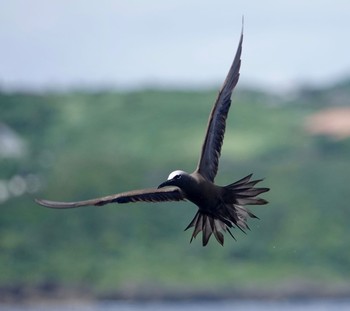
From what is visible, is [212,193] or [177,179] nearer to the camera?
[177,179]

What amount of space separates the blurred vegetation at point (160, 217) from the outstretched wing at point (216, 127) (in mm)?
57351

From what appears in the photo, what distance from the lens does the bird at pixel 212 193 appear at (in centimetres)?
2406

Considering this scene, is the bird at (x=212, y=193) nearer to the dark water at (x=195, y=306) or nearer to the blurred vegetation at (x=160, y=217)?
the dark water at (x=195, y=306)

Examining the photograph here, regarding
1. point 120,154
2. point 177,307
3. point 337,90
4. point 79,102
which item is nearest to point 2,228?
point 177,307

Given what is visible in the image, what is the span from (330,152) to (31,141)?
60.8 feet

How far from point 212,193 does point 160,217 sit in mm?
67526

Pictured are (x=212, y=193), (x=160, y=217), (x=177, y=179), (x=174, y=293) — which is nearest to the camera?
(x=177, y=179)

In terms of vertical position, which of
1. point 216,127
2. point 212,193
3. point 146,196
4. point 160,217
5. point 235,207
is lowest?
point 235,207

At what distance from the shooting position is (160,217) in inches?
3607

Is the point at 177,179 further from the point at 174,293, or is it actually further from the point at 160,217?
the point at 160,217

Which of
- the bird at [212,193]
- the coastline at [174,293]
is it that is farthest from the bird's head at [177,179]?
the coastline at [174,293]

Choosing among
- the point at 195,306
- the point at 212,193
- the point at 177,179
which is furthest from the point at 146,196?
the point at 195,306

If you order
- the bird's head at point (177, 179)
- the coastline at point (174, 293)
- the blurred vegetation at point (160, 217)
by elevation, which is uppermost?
the blurred vegetation at point (160, 217)

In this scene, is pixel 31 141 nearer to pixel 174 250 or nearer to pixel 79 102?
pixel 79 102
